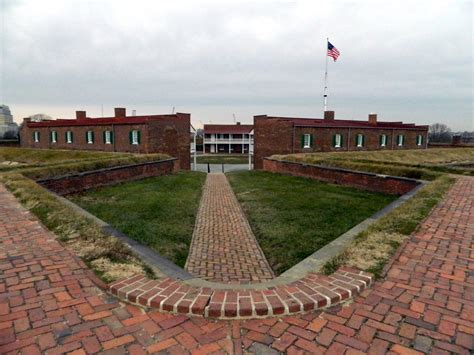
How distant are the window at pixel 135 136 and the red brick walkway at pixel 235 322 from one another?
23003 mm

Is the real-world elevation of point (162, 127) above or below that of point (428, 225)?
above

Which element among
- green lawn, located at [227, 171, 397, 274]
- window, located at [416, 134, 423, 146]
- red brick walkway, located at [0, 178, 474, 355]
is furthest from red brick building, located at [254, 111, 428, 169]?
red brick walkway, located at [0, 178, 474, 355]

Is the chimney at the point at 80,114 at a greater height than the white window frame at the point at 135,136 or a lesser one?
greater

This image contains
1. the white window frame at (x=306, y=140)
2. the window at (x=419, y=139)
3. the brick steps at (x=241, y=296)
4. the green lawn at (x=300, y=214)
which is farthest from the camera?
the window at (x=419, y=139)

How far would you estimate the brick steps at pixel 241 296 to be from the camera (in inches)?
112

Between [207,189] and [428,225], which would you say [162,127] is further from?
[428,225]

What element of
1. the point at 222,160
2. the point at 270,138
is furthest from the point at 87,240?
the point at 222,160

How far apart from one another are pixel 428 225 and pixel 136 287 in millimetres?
4697

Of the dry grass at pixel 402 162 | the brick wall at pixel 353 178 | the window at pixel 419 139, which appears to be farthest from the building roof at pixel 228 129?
the brick wall at pixel 353 178

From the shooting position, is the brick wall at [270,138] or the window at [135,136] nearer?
the window at [135,136]

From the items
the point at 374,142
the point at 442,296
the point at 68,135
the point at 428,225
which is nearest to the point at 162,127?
the point at 68,135

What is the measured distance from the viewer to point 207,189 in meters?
14.7

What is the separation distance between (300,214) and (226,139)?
5071cm

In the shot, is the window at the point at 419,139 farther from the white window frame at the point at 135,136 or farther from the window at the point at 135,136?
the white window frame at the point at 135,136
